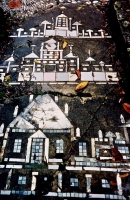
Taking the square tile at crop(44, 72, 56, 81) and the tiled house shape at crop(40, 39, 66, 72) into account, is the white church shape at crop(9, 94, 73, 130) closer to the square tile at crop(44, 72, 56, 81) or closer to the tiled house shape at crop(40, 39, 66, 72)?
the square tile at crop(44, 72, 56, 81)

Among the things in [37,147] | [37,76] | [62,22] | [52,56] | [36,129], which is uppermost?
[62,22]

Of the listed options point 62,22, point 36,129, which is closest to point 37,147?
point 36,129

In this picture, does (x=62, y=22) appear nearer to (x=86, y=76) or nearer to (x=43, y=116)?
(x=86, y=76)

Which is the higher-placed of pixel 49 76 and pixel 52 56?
pixel 52 56

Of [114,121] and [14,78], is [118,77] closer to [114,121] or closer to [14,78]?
[114,121]

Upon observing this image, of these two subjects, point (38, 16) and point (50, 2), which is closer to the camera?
point (38, 16)

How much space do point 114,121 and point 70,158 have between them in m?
1.04

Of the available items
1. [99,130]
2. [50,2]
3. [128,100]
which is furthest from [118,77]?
[50,2]

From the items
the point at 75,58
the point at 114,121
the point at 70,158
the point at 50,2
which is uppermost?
the point at 50,2

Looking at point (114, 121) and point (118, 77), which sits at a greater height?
point (118, 77)

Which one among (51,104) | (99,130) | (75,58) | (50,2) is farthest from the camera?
(50,2)

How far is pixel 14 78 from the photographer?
4.85m

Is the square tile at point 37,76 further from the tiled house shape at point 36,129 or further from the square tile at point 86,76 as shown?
the square tile at point 86,76

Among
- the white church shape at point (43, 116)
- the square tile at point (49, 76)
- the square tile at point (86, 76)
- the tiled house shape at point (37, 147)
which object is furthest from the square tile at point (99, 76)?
the tiled house shape at point (37, 147)
